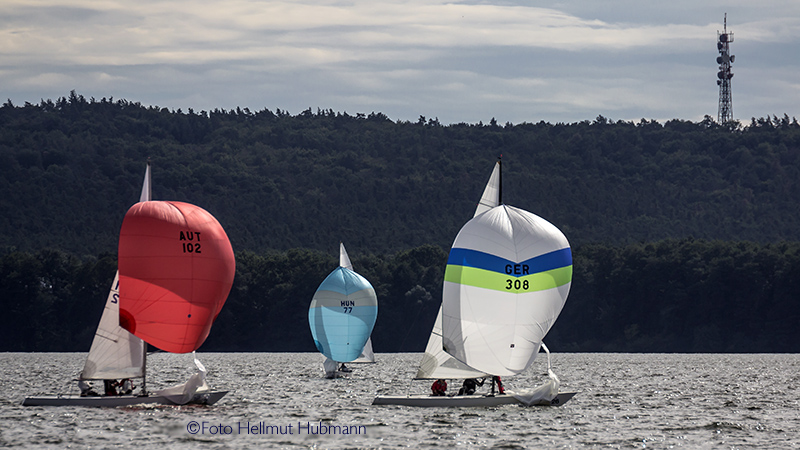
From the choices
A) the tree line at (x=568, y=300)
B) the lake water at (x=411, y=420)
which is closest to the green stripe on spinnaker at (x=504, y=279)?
the lake water at (x=411, y=420)

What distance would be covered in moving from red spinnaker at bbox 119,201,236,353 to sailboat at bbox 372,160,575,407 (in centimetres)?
739

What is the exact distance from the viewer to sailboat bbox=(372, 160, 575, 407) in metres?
37.5

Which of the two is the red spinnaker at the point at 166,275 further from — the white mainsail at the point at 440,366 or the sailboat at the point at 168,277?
the white mainsail at the point at 440,366

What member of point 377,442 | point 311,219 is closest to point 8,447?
point 377,442

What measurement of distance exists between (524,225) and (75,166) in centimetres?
16095

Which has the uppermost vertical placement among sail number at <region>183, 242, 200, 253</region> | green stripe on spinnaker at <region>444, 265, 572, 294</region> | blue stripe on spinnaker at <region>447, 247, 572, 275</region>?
sail number at <region>183, 242, 200, 253</region>

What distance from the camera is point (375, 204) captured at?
196125 mm

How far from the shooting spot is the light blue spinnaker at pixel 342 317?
6375 cm

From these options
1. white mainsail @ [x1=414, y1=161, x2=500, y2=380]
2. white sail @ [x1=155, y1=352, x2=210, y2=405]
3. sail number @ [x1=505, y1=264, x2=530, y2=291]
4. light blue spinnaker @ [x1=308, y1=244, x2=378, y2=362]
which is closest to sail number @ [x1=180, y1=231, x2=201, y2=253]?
white sail @ [x1=155, y1=352, x2=210, y2=405]

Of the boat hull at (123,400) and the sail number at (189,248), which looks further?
the boat hull at (123,400)

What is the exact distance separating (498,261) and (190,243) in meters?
10.1

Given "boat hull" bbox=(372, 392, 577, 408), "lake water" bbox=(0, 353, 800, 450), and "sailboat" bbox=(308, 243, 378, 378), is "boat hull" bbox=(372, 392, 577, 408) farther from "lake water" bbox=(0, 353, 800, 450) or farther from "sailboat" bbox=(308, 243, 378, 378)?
"sailboat" bbox=(308, 243, 378, 378)

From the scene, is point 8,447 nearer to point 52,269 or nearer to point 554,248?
point 554,248

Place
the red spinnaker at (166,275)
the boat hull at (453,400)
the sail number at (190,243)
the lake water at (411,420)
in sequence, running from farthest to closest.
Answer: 1. the boat hull at (453,400)
2. the sail number at (190,243)
3. the red spinnaker at (166,275)
4. the lake water at (411,420)
